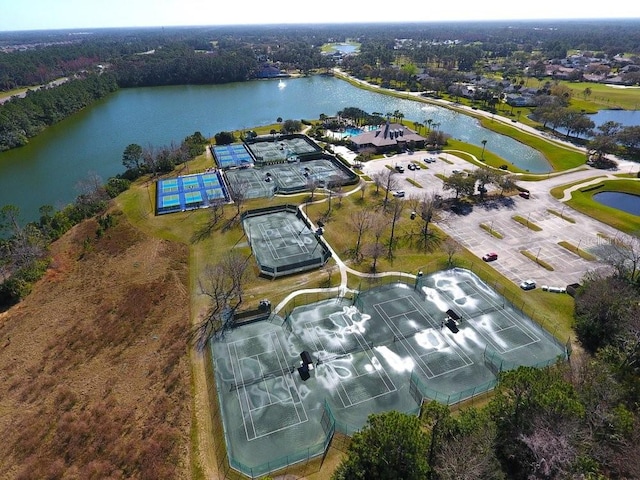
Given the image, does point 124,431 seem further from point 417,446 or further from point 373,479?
point 417,446

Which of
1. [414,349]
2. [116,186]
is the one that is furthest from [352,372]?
[116,186]

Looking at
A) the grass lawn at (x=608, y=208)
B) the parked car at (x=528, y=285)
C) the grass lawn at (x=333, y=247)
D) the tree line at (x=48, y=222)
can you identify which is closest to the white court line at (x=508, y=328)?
the grass lawn at (x=333, y=247)

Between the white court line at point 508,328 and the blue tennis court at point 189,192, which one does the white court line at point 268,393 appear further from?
the blue tennis court at point 189,192

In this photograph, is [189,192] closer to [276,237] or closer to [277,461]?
[276,237]

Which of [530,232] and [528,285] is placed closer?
[528,285]

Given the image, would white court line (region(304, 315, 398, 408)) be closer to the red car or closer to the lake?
the red car
